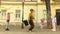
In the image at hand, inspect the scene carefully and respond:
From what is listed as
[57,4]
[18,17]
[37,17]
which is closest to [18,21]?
[18,17]

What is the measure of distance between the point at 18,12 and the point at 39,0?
4738mm

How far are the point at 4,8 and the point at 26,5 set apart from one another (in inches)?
172

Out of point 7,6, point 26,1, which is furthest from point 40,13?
point 7,6

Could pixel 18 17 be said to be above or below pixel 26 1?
below

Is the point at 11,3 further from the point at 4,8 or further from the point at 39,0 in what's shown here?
the point at 39,0

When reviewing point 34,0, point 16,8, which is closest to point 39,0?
point 34,0

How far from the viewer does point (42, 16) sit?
4391 cm

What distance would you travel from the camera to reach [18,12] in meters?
44.8

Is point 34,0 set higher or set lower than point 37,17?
higher

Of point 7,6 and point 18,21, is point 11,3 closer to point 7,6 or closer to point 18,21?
point 7,6

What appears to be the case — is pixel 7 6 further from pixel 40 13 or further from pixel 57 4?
pixel 57 4

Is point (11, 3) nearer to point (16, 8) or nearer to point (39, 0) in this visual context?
point (16, 8)

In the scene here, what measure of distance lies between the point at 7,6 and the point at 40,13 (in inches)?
256

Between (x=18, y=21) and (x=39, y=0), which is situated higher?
(x=39, y=0)
